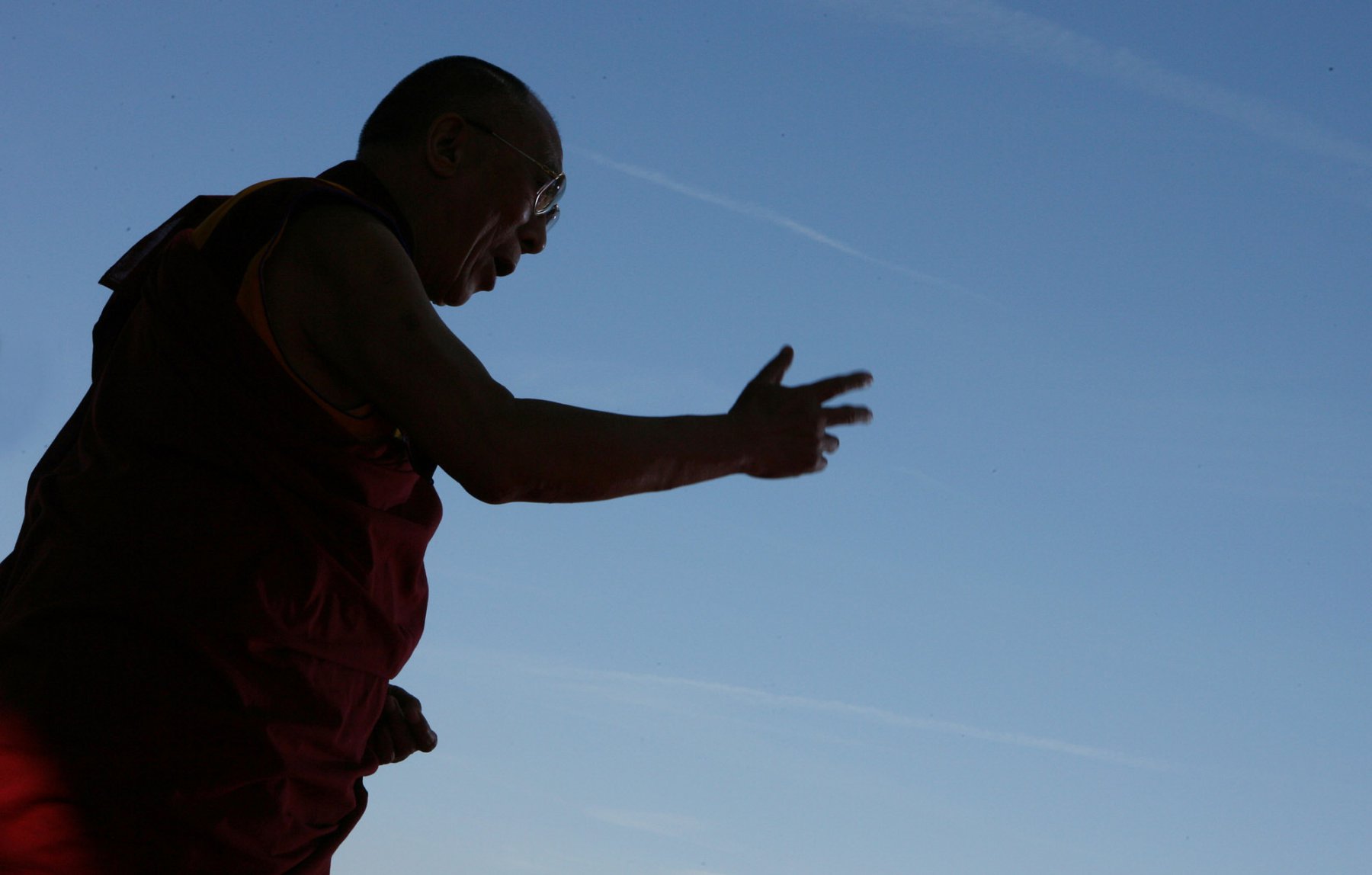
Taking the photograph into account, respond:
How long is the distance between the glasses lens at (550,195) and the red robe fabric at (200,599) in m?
0.71

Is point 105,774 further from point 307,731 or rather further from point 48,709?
point 307,731

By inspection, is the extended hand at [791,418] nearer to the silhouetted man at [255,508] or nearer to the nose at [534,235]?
the silhouetted man at [255,508]

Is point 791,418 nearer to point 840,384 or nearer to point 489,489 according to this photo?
point 840,384

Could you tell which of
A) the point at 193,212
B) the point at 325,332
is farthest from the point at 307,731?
the point at 193,212

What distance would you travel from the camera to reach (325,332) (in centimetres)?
234

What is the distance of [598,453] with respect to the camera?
7.74 ft

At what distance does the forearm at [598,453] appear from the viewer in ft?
7.55

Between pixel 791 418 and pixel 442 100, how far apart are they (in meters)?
1.12

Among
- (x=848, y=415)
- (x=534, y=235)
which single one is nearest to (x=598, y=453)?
(x=848, y=415)

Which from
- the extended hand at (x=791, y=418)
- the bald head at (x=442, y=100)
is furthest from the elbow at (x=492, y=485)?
the bald head at (x=442, y=100)

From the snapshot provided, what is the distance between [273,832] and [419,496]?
660mm

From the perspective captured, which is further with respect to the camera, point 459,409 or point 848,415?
point 848,415

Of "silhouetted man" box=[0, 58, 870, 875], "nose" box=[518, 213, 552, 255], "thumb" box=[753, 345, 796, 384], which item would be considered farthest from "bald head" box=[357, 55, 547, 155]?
"thumb" box=[753, 345, 796, 384]

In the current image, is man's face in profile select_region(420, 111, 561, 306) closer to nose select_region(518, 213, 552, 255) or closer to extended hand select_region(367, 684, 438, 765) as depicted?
nose select_region(518, 213, 552, 255)
